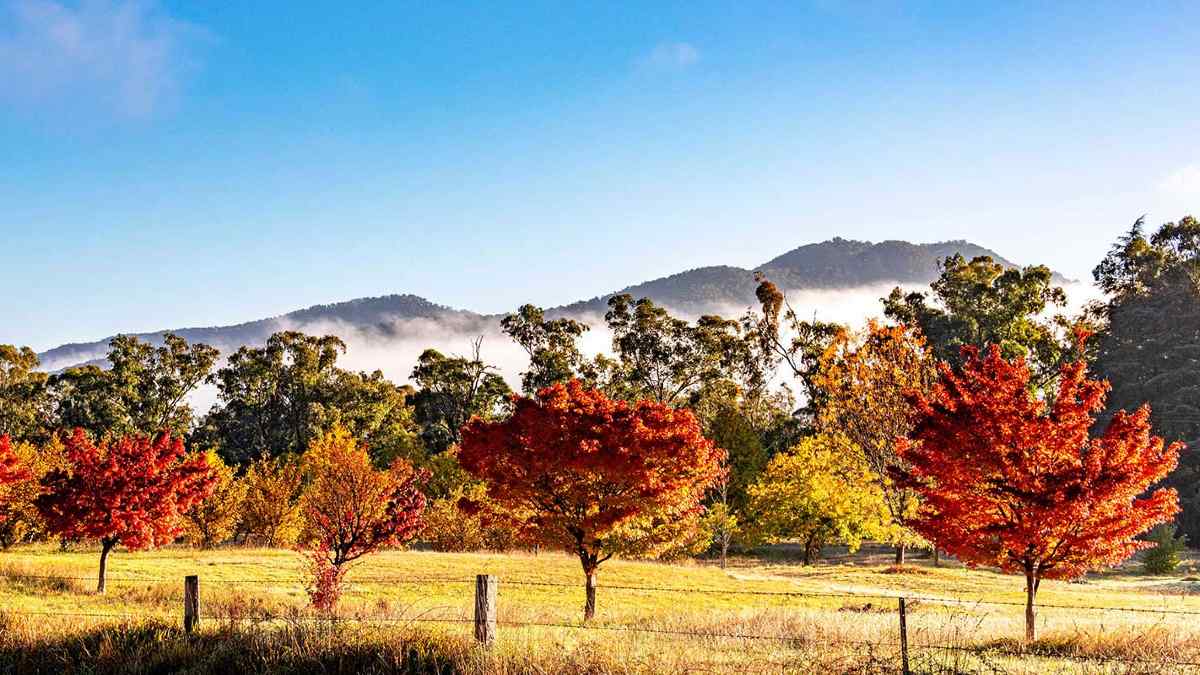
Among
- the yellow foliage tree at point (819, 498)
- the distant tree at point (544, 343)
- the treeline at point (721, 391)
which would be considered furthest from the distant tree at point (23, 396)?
the yellow foliage tree at point (819, 498)

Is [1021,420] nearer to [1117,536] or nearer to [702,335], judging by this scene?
[1117,536]

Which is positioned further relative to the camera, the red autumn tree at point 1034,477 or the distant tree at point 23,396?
the distant tree at point 23,396

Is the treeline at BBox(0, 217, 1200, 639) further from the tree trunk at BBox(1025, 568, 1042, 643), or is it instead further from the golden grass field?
the golden grass field

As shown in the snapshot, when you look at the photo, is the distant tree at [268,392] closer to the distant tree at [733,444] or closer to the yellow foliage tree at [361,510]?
the yellow foliage tree at [361,510]

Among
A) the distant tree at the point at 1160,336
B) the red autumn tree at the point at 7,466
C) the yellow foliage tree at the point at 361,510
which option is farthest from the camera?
the distant tree at the point at 1160,336

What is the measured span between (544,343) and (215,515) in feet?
109

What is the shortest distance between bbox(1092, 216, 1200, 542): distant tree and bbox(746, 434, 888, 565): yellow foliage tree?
85.0 feet

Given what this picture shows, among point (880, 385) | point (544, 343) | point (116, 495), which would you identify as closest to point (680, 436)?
point (116, 495)

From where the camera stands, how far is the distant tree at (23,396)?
74.5 meters

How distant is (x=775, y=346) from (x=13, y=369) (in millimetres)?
67018

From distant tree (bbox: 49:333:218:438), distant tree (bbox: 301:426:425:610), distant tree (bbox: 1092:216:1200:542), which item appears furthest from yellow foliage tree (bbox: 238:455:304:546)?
distant tree (bbox: 1092:216:1200:542)

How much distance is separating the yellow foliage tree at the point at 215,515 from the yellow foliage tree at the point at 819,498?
31.2 metres

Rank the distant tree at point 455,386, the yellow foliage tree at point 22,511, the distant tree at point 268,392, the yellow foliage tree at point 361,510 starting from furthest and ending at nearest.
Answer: the distant tree at point 268,392 < the distant tree at point 455,386 < the yellow foliage tree at point 22,511 < the yellow foliage tree at point 361,510

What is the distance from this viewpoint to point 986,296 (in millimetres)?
65062
